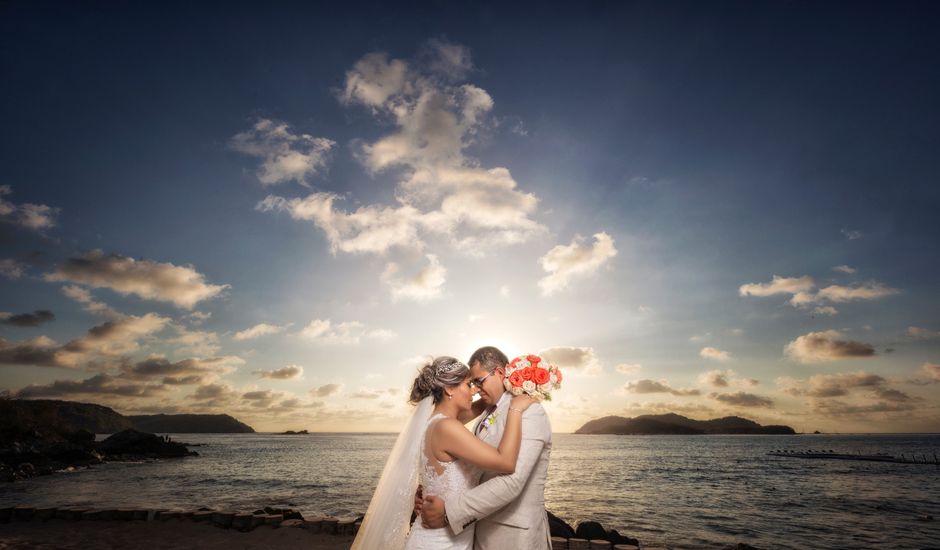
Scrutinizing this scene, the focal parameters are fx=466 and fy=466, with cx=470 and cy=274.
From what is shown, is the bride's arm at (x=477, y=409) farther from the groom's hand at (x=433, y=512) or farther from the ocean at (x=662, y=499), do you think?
the ocean at (x=662, y=499)

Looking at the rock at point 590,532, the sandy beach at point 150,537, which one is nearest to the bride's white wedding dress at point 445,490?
the sandy beach at point 150,537

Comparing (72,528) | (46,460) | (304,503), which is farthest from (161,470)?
(72,528)

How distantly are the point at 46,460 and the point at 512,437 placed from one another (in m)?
57.0

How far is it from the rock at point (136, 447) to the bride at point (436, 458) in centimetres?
6570

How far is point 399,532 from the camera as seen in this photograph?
3988 mm

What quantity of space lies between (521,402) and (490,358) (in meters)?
0.57

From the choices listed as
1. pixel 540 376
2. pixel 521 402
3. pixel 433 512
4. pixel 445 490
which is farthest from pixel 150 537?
pixel 540 376

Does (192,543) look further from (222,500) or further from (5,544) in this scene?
(222,500)

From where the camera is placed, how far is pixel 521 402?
11.6 feet

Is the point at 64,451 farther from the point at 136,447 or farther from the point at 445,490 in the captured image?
the point at 445,490

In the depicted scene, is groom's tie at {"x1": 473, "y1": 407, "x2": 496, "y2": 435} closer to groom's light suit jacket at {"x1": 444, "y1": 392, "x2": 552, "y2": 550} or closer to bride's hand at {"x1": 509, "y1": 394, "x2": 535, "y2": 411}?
groom's light suit jacket at {"x1": 444, "y1": 392, "x2": 552, "y2": 550}

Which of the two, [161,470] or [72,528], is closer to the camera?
[72,528]

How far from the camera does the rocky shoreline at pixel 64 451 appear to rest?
35478 millimetres

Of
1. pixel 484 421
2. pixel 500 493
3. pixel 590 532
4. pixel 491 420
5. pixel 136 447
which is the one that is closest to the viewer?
pixel 500 493
